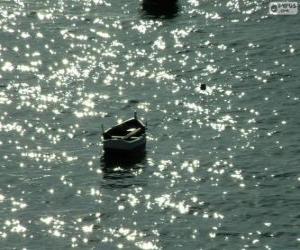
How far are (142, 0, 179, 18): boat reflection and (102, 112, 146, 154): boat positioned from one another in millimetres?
40071

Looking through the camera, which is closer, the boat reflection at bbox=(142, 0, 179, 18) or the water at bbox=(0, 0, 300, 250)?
the water at bbox=(0, 0, 300, 250)

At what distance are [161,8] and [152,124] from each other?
4017 cm

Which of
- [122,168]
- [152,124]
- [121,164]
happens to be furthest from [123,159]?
[152,124]

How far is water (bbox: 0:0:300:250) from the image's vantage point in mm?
101375

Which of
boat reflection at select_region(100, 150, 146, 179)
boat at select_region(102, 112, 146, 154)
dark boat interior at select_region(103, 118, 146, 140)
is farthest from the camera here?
dark boat interior at select_region(103, 118, 146, 140)

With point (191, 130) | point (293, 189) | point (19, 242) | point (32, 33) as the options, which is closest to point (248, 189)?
point (293, 189)

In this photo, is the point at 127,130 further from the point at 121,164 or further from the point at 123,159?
the point at 121,164

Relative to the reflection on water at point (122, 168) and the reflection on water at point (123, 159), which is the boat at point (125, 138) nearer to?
the reflection on water at point (123, 159)

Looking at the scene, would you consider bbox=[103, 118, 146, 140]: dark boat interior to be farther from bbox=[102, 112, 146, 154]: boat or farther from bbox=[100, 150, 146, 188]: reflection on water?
bbox=[100, 150, 146, 188]: reflection on water

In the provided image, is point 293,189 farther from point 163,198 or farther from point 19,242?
point 19,242

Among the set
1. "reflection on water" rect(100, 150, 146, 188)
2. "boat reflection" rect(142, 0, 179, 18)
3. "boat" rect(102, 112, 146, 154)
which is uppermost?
"boat reflection" rect(142, 0, 179, 18)

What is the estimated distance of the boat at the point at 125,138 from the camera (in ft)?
378

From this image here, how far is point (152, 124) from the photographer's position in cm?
12400

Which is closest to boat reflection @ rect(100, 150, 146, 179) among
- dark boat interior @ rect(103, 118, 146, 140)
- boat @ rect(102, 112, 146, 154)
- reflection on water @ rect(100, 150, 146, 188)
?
reflection on water @ rect(100, 150, 146, 188)
